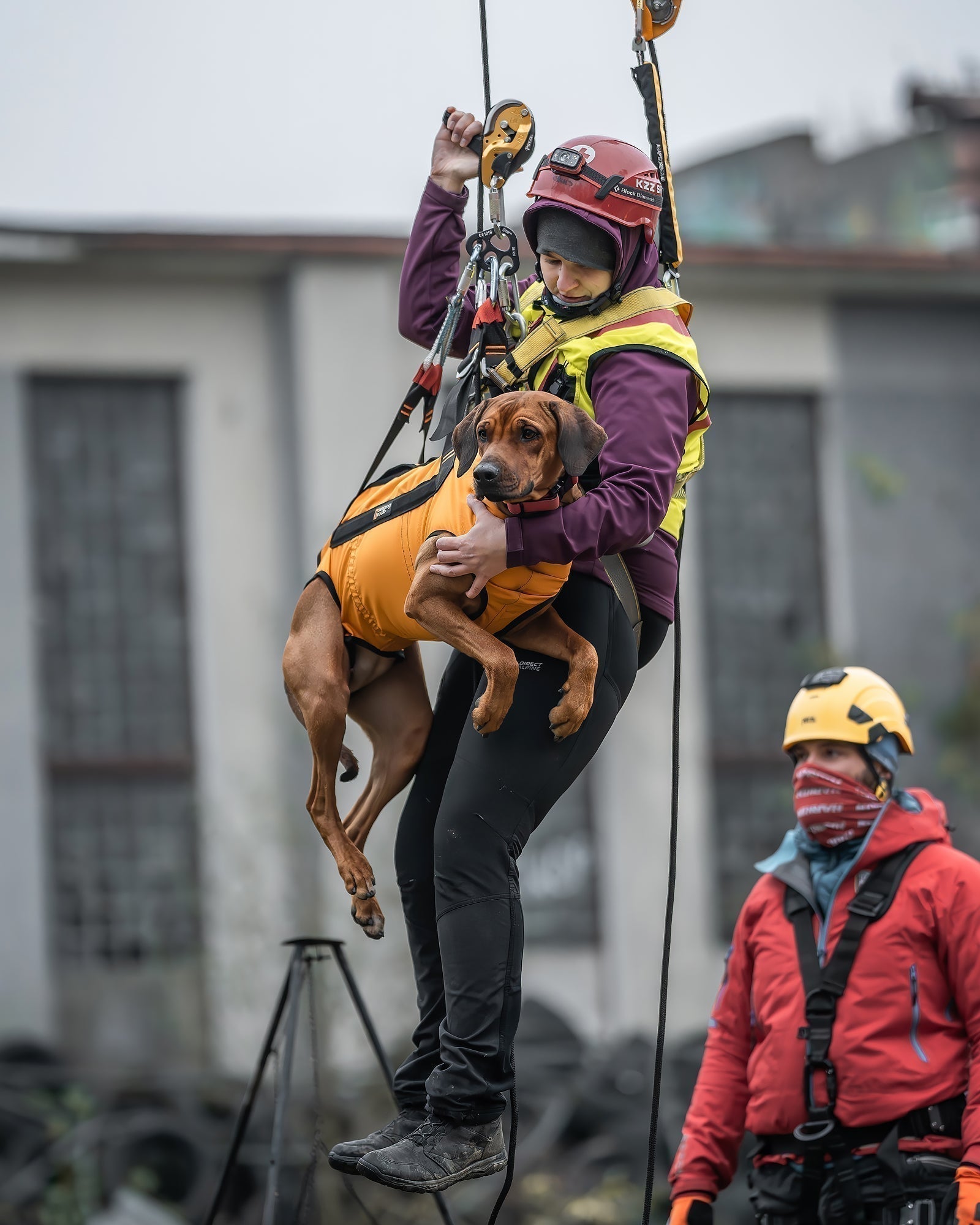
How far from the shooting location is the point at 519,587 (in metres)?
3.77

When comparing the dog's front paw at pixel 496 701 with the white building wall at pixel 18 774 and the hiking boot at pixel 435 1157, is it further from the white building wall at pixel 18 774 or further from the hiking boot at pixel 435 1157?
the white building wall at pixel 18 774

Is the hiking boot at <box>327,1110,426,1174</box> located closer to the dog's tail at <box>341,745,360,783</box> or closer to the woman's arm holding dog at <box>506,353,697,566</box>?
the dog's tail at <box>341,745,360,783</box>

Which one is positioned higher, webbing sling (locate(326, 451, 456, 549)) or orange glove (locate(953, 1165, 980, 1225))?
webbing sling (locate(326, 451, 456, 549))

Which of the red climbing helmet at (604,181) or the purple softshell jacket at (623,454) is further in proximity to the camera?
the red climbing helmet at (604,181)

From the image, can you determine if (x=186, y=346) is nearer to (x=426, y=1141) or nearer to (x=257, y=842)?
(x=257, y=842)

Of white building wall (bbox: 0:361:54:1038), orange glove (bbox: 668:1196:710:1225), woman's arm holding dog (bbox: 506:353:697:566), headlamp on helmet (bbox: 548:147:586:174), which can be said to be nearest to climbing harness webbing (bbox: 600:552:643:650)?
woman's arm holding dog (bbox: 506:353:697:566)

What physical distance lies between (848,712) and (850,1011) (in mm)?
843

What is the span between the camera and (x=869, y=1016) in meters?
4.80

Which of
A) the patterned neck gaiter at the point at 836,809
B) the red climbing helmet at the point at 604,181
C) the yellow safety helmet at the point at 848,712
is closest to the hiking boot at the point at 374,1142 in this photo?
the patterned neck gaiter at the point at 836,809

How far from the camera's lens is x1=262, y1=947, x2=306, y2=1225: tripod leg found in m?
4.68

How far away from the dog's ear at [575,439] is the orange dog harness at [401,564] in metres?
0.17

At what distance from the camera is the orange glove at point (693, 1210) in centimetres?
505

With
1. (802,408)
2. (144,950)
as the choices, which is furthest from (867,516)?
(144,950)

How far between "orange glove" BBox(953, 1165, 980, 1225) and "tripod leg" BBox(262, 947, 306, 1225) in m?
1.64
